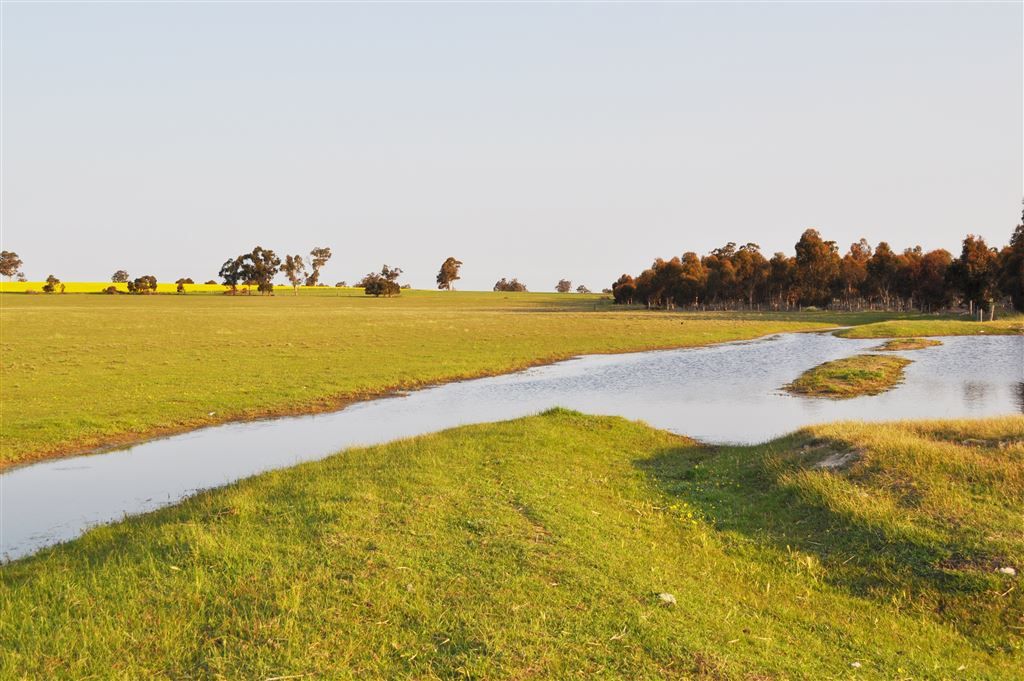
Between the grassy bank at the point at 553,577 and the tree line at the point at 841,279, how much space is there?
283 feet

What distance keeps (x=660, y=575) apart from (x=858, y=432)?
10.5m

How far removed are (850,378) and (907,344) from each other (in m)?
30.5

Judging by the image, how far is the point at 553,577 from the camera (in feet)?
34.9

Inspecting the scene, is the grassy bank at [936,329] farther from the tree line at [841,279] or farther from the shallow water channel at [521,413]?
the shallow water channel at [521,413]

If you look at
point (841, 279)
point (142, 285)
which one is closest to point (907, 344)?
point (841, 279)

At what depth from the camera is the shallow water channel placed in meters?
18.9

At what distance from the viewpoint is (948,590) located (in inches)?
427

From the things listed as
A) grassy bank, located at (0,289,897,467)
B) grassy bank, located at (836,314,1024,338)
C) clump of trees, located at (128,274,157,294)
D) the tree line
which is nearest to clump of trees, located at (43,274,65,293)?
clump of trees, located at (128,274,157,294)

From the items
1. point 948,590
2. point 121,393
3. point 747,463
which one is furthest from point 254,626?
point 121,393

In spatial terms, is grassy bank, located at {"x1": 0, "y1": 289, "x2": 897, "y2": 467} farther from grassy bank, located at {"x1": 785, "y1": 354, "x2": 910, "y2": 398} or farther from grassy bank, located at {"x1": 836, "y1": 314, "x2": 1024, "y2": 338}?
grassy bank, located at {"x1": 785, "y1": 354, "x2": 910, "y2": 398}

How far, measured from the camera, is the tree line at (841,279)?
102 meters

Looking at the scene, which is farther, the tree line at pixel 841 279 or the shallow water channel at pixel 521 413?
the tree line at pixel 841 279

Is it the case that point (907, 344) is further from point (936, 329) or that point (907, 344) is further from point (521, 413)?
point (521, 413)

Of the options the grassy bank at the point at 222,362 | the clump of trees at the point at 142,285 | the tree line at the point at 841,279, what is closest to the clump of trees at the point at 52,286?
the clump of trees at the point at 142,285
